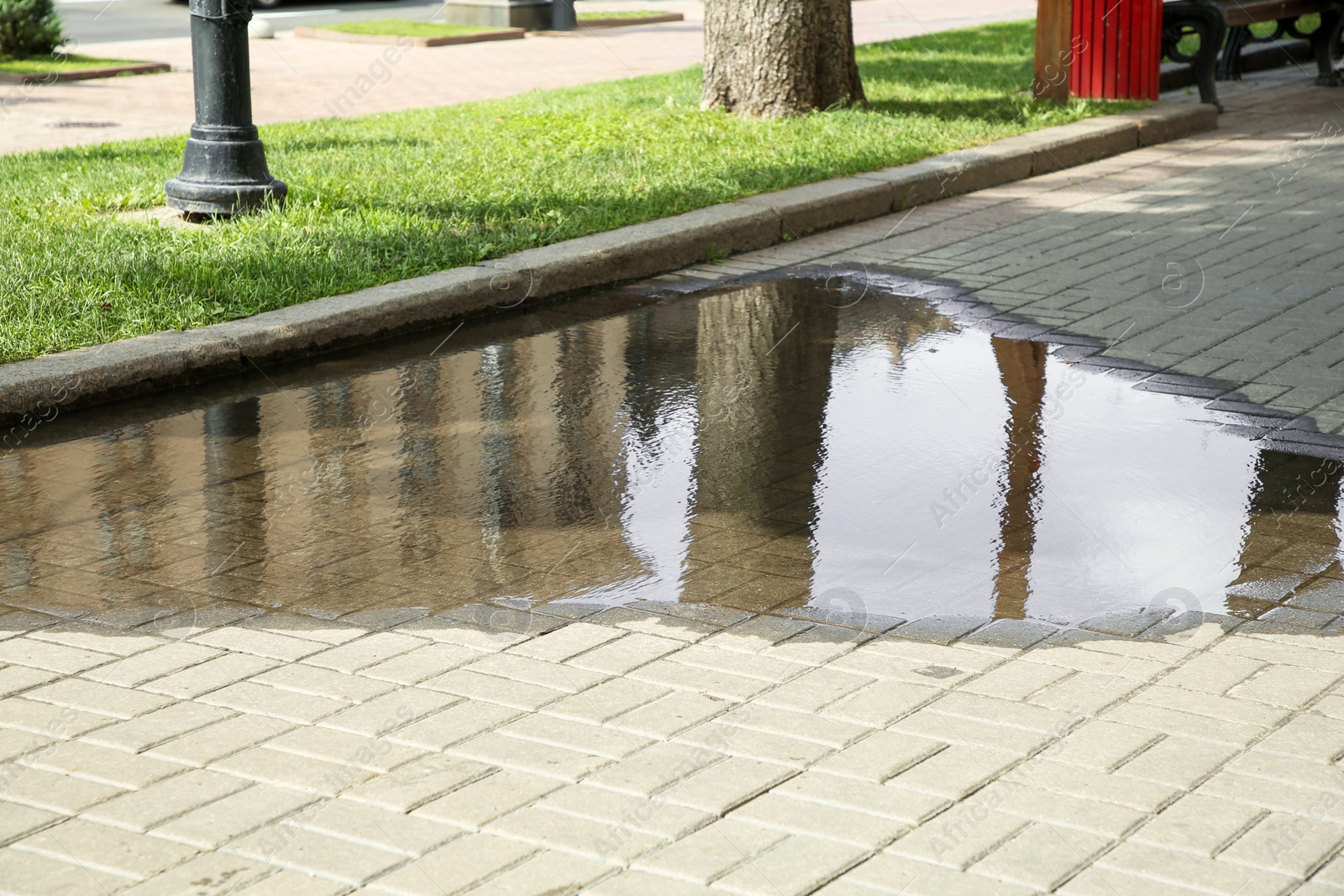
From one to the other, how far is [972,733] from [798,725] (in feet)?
1.24

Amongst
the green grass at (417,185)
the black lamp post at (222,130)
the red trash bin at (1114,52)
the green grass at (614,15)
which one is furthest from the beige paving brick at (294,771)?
the green grass at (614,15)

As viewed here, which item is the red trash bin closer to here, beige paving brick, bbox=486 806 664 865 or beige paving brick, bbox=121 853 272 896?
beige paving brick, bbox=486 806 664 865

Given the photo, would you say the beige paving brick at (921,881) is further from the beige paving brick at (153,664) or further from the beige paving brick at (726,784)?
the beige paving brick at (153,664)

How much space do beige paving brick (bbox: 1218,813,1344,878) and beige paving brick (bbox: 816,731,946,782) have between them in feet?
2.10

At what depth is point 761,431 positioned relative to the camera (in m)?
5.46

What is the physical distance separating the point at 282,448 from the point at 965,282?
3.73 metres

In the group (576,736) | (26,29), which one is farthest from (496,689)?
(26,29)

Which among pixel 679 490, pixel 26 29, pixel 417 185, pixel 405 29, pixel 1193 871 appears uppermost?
pixel 405 29

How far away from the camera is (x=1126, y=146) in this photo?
36.8 feet

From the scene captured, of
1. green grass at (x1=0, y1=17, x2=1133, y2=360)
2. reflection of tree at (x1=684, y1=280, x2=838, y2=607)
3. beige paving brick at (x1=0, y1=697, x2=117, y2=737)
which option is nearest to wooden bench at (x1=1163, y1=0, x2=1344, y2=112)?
green grass at (x1=0, y1=17, x2=1133, y2=360)

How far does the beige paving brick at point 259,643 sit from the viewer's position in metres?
3.69

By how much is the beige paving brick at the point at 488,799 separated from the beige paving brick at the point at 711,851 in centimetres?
33

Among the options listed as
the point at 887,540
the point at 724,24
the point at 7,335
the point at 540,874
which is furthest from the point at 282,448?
the point at 724,24

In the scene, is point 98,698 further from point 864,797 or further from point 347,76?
point 347,76
